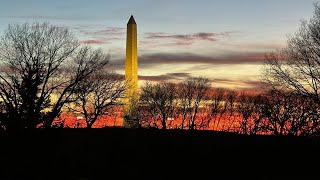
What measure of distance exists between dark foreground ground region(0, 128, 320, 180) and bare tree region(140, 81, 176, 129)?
3165cm

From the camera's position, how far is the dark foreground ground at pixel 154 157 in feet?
47.3

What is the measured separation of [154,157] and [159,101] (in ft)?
127

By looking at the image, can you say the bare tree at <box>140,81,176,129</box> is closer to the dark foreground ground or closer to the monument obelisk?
the monument obelisk

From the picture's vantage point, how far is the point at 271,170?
15109mm

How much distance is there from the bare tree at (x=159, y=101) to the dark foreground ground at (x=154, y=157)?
104 ft

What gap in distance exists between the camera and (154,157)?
1597 cm

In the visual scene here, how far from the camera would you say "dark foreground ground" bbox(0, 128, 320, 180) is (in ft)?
47.3

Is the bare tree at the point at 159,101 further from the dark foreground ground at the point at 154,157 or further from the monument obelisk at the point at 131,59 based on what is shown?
the dark foreground ground at the point at 154,157

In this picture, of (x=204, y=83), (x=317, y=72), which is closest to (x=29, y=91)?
(x=317, y=72)

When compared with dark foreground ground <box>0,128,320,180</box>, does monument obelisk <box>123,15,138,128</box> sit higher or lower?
higher

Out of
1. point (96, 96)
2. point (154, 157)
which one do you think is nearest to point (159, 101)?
point (96, 96)

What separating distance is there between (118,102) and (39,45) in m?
10.3

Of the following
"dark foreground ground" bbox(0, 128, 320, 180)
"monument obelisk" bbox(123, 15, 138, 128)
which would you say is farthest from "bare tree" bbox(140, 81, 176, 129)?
"dark foreground ground" bbox(0, 128, 320, 180)

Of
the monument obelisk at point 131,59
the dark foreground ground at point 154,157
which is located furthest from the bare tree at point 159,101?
the dark foreground ground at point 154,157
